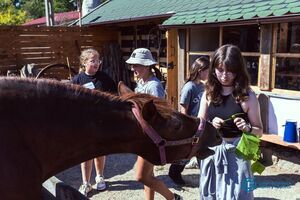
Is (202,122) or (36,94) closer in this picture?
(36,94)

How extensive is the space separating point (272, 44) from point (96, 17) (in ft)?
22.5

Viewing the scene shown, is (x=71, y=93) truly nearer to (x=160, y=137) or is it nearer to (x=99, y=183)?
(x=160, y=137)

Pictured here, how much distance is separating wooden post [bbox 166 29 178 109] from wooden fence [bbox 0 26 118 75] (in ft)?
10.9

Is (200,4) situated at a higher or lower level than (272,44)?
higher

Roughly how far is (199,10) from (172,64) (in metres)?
1.26

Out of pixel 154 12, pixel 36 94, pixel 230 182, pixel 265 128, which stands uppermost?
pixel 154 12

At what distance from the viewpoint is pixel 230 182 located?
2.61 meters

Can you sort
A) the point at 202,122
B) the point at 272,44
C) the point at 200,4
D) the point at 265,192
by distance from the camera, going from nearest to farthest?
the point at 202,122, the point at 265,192, the point at 272,44, the point at 200,4

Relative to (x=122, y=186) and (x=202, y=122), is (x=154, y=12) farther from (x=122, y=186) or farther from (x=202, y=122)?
(x=202, y=122)

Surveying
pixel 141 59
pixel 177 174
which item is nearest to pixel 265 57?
pixel 177 174

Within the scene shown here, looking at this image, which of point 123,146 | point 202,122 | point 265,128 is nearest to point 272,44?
point 265,128

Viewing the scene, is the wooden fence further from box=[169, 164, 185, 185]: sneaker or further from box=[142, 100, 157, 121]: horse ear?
box=[142, 100, 157, 121]: horse ear

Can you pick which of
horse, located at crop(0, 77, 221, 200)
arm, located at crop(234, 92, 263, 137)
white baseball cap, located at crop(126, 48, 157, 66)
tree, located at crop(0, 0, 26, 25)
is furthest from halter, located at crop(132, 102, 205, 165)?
tree, located at crop(0, 0, 26, 25)

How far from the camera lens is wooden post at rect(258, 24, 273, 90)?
5.46 meters
